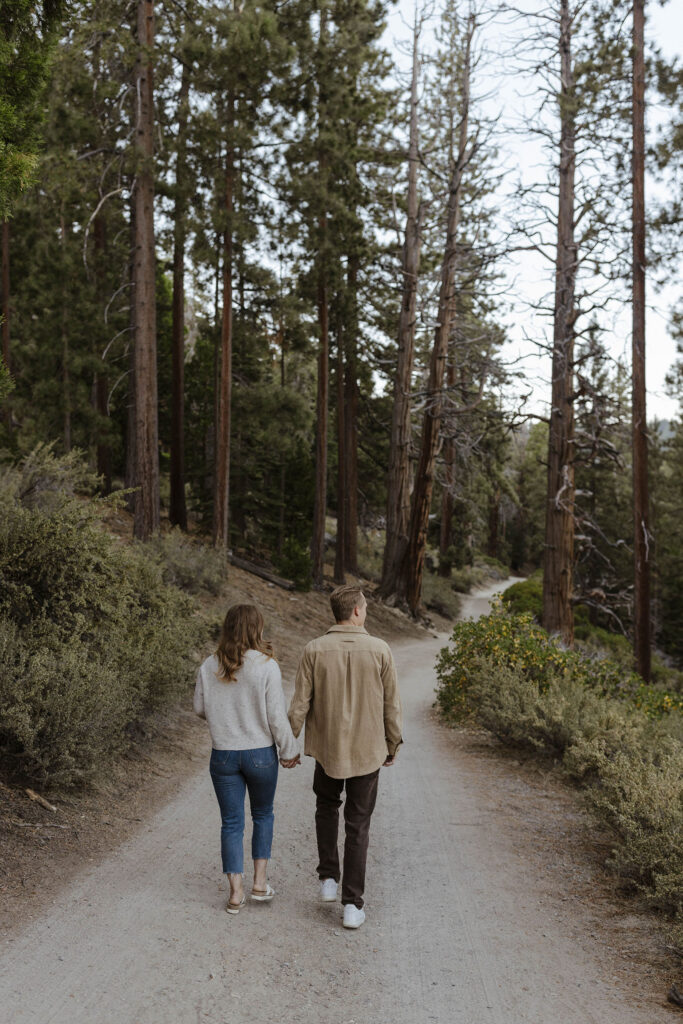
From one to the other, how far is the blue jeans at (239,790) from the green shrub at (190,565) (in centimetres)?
965

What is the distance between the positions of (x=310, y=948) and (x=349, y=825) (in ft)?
2.11

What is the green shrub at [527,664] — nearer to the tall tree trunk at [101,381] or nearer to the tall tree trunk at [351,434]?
the tall tree trunk at [101,381]

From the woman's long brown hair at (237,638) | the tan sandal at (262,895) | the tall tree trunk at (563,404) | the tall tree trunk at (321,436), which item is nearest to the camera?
the woman's long brown hair at (237,638)

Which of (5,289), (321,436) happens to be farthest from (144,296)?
(321,436)

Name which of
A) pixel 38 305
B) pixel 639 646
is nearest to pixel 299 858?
pixel 639 646

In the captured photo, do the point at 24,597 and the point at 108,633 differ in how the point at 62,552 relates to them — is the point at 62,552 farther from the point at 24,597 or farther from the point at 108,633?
the point at 108,633

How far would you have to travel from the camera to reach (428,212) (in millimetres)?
26250

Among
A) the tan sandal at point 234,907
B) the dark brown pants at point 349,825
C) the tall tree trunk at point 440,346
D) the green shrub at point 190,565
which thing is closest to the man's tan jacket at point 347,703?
the dark brown pants at point 349,825

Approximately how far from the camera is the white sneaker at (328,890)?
4800 mm

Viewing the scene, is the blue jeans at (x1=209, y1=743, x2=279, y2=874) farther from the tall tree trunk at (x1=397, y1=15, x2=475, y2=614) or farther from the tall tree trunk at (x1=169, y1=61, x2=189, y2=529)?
the tall tree trunk at (x1=397, y1=15, x2=475, y2=614)

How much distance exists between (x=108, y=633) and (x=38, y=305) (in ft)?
53.2

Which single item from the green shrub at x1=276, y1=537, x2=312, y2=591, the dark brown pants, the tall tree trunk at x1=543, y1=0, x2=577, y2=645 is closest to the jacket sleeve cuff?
the dark brown pants

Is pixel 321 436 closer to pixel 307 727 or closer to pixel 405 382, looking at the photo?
pixel 405 382

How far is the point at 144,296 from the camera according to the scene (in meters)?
14.7
